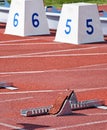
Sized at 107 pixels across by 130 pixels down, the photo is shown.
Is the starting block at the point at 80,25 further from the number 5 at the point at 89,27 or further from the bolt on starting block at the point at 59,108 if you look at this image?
the bolt on starting block at the point at 59,108

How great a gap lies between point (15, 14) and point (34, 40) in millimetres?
1857

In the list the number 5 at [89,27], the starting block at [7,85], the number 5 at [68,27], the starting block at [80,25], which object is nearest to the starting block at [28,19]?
the starting block at [80,25]

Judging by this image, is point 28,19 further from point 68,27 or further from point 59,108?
point 59,108

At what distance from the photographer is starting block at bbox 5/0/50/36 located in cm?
2291

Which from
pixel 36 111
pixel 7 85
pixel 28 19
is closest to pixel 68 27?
pixel 28 19

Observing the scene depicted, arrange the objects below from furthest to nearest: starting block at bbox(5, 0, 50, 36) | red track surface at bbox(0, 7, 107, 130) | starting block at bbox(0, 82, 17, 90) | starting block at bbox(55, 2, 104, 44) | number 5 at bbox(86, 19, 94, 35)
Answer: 1. starting block at bbox(5, 0, 50, 36)
2. number 5 at bbox(86, 19, 94, 35)
3. starting block at bbox(55, 2, 104, 44)
4. starting block at bbox(0, 82, 17, 90)
5. red track surface at bbox(0, 7, 107, 130)

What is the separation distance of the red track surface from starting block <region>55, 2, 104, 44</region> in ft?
1.25

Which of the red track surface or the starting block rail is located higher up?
the starting block rail

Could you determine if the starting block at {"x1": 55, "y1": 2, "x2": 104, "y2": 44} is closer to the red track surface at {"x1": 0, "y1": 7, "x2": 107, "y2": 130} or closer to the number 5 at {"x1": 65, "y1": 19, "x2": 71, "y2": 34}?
the number 5 at {"x1": 65, "y1": 19, "x2": 71, "y2": 34}

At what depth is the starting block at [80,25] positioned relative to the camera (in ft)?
68.0

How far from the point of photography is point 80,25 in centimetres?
2072

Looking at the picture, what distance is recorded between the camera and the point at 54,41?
21.4m

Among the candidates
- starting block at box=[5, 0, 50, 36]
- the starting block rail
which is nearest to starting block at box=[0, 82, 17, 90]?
the starting block rail

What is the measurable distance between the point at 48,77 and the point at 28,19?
333 inches
